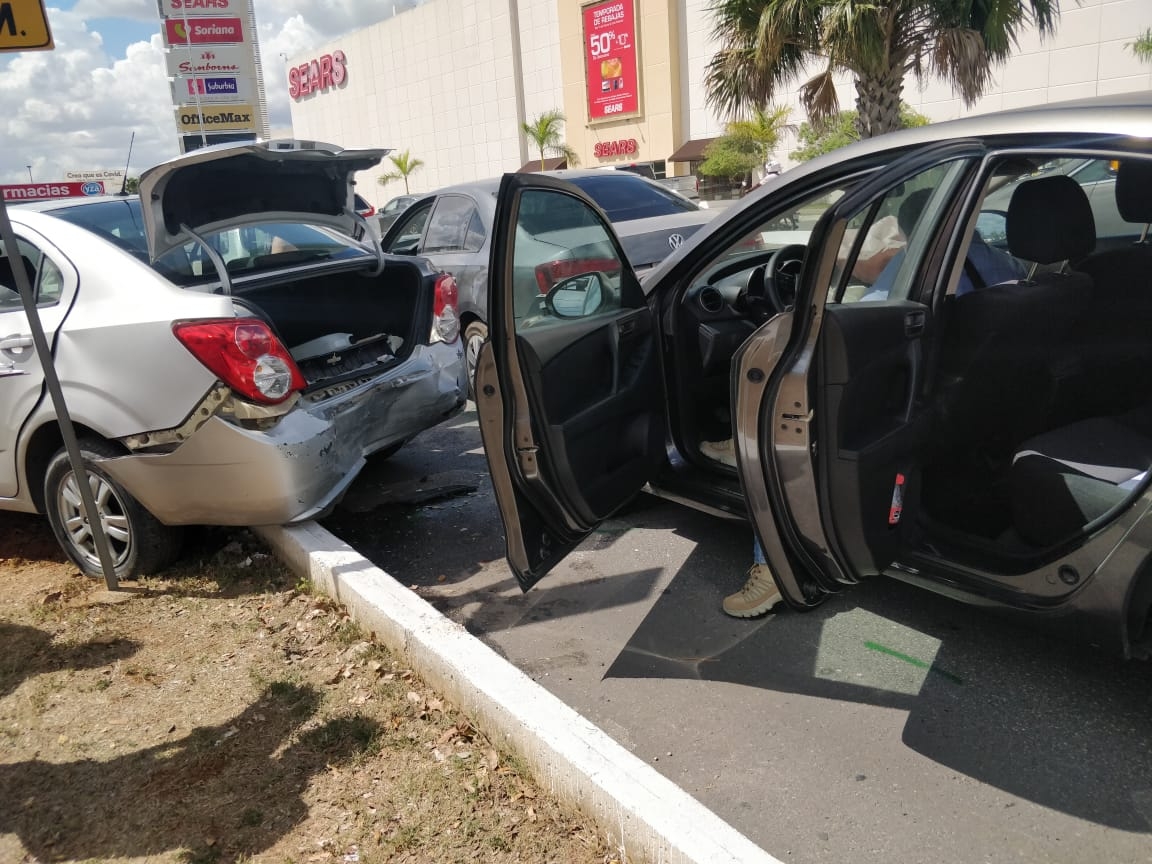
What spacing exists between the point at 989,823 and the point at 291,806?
184 cm

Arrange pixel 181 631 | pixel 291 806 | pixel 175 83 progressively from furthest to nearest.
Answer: pixel 175 83 → pixel 181 631 → pixel 291 806

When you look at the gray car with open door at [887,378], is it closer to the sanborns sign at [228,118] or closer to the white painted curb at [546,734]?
the white painted curb at [546,734]

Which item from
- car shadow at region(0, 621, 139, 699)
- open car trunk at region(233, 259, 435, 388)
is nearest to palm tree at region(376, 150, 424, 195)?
open car trunk at region(233, 259, 435, 388)

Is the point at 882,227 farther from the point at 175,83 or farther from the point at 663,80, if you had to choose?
the point at 663,80

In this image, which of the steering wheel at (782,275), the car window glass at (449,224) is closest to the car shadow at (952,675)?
the steering wheel at (782,275)

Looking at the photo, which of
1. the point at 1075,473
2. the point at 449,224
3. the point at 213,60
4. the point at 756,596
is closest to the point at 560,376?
the point at 756,596

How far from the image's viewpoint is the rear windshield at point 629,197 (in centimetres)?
744

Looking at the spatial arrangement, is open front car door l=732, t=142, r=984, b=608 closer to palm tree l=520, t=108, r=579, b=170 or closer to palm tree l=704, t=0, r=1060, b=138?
palm tree l=704, t=0, r=1060, b=138

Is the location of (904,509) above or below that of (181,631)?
above

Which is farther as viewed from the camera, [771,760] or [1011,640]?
[1011,640]

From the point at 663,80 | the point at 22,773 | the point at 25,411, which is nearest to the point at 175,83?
the point at 663,80

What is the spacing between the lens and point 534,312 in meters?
3.01

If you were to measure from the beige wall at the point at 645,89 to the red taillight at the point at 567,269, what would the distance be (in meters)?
38.0

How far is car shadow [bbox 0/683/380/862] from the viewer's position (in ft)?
7.96
